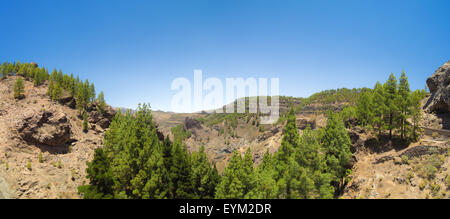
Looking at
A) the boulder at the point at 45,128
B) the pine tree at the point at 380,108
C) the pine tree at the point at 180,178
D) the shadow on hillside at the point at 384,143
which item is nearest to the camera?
the pine tree at the point at 180,178

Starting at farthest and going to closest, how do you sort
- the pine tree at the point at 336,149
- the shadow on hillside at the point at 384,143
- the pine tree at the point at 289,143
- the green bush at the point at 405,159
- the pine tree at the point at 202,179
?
1. the shadow on hillside at the point at 384,143
2. the pine tree at the point at 336,149
3. the pine tree at the point at 289,143
4. the pine tree at the point at 202,179
5. the green bush at the point at 405,159

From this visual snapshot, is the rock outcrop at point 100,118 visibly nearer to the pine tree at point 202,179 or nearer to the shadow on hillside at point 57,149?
the shadow on hillside at point 57,149

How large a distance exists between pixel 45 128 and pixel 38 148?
471 cm

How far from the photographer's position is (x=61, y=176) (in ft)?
116

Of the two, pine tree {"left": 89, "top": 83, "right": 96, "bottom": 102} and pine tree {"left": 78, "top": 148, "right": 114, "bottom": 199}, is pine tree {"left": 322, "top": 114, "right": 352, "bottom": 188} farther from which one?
pine tree {"left": 89, "top": 83, "right": 96, "bottom": 102}

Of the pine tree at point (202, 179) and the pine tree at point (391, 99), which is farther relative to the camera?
the pine tree at point (391, 99)

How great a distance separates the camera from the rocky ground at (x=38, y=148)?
3128 cm

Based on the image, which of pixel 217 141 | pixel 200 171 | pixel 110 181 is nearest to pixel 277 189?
pixel 200 171

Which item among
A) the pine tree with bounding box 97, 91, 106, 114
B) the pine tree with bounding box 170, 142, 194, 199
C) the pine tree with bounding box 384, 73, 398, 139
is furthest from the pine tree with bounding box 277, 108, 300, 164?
the pine tree with bounding box 97, 91, 106, 114

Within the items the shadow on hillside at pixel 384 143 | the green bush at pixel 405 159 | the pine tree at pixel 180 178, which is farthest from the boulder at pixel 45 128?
the shadow on hillside at pixel 384 143

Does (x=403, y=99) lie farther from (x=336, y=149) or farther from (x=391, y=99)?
(x=336, y=149)

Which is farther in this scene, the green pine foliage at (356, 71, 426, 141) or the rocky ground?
the green pine foliage at (356, 71, 426, 141)

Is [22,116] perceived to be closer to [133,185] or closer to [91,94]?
[91,94]

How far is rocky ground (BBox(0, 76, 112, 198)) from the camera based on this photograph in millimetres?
31281
